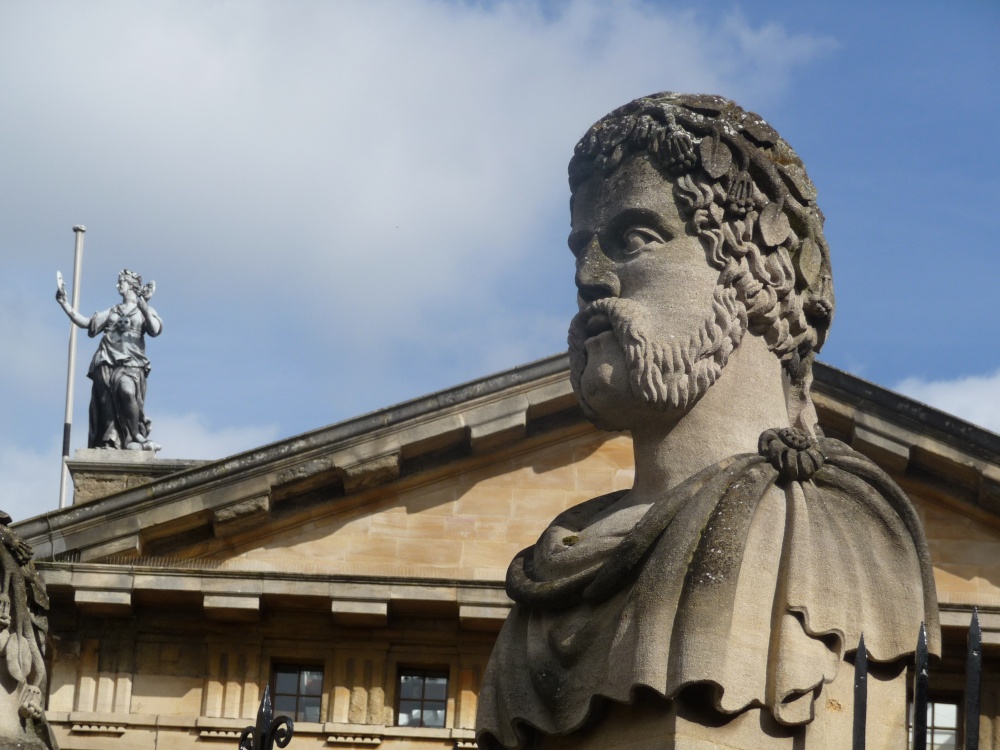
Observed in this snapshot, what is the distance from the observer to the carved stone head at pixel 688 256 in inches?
351

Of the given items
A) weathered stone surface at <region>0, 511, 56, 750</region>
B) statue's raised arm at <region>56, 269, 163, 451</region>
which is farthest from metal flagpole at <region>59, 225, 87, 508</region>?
weathered stone surface at <region>0, 511, 56, 750</region>

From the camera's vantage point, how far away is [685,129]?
30.0 feet

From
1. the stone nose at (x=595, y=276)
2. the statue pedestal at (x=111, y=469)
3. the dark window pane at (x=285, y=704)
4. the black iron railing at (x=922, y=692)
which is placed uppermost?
the statue pedestal at (x=111, y=469)

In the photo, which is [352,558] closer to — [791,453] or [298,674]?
[298,674]

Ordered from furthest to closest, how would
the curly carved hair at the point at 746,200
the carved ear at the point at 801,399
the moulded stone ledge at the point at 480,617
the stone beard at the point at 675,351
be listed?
the moulded stone ledge at the point at 480,617
the carved ear at the point at 801,399
the curly carved hair at the point at 746,200
the stone beard at the point at 675,351

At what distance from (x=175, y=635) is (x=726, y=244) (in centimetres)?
2295

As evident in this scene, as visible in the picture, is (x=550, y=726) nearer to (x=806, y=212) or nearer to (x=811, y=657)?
(x=811, y=657)

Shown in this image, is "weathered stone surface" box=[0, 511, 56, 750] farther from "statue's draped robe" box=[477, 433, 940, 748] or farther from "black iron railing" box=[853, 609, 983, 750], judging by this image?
"black iron railing" box=[853, 609, 983, 750]

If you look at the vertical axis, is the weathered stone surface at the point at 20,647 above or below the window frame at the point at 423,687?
below

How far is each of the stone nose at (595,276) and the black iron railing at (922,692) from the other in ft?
5.31

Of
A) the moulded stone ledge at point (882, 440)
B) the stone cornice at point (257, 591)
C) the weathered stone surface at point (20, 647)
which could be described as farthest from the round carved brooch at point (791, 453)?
the stone cornice at point (257, 591)

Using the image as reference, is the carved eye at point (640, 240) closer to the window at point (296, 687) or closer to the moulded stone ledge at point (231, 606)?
the moulded stone ledge at point (231, 606)

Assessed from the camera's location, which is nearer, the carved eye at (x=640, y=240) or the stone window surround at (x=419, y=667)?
the carved eye at (x=640, y=240)

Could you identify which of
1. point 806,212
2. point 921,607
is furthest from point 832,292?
point 921,607
